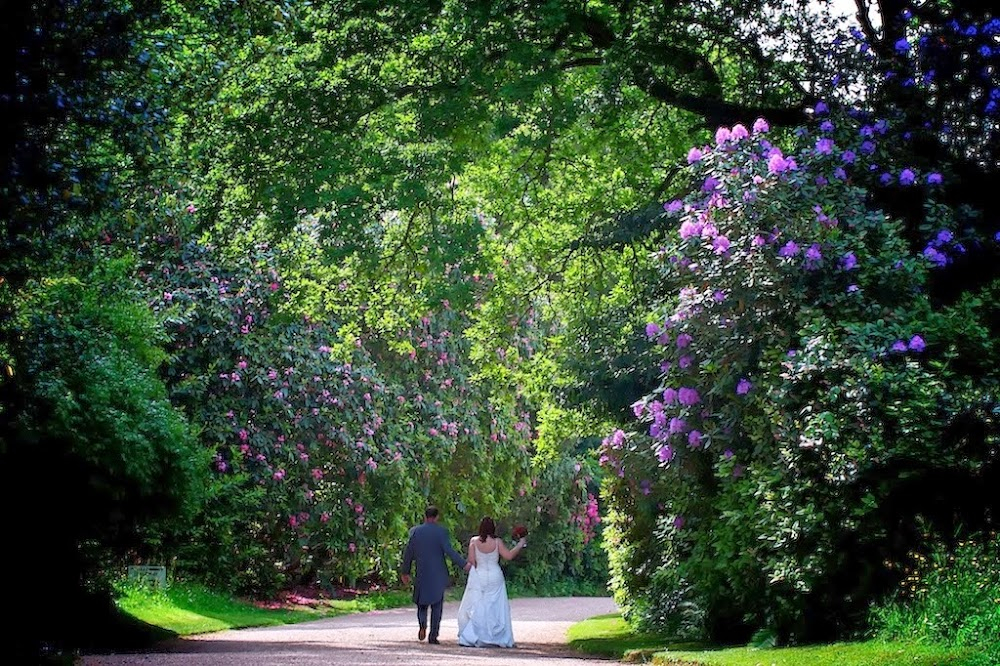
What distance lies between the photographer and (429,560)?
19.6 metres

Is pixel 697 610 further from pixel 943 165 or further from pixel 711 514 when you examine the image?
pixel 943 165

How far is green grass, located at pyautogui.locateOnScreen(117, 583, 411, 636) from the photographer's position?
2033 cm

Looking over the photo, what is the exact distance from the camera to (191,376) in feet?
80.4

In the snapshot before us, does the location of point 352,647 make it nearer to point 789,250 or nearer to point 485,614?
point 485,614

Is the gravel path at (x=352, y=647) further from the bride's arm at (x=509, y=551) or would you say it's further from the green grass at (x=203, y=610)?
the bride's arm at (x=509, y=551)

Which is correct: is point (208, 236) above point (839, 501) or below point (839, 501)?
above

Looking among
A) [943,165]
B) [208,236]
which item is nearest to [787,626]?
[943,165]

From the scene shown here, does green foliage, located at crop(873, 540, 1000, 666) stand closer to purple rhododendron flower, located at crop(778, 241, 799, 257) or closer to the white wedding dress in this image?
purple rhododendron flower, located at crop(778, 241, 799, 257)

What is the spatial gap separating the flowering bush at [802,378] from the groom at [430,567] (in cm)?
353

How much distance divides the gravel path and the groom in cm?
37

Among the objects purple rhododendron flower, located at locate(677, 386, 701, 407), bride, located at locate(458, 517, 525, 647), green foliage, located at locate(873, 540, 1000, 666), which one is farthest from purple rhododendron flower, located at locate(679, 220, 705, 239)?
bride, located at locate(458, 517, 525, 647)

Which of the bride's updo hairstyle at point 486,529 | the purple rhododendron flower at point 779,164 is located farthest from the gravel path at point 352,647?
the purple rhododendron flower at point 779,164

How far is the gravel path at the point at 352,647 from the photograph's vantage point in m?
14.5

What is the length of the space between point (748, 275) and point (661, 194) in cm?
569
